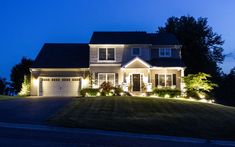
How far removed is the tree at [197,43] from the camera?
57.5 meters

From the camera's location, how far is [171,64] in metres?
42.2

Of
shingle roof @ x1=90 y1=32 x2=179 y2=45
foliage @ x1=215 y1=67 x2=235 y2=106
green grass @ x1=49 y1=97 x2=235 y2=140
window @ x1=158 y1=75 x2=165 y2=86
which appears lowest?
green grass @ x1=49 y1=97 x2=235 y2=140

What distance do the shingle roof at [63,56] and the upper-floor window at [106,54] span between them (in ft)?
6.37

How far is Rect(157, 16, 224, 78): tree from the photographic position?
189ft

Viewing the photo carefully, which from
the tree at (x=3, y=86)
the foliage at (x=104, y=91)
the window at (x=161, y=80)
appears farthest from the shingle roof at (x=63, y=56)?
the tree at (x=3, y=86)

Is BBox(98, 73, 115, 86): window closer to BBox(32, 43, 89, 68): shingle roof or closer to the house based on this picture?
the house

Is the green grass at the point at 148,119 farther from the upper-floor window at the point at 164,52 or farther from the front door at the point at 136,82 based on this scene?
the upper-floor window at the point at 164,52

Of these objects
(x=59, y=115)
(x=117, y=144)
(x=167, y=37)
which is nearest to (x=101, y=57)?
(x=167, y=37)

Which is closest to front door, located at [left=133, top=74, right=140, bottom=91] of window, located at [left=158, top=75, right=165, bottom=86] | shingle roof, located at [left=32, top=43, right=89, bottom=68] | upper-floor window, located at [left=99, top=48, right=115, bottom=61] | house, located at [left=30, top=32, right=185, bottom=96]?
house, located at [left=30, top=32, right=185, bottom=96]

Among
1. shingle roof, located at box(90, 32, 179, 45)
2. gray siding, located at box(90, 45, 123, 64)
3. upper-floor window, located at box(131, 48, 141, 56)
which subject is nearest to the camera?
gray siding, located at box(90, 45, 123, 64)

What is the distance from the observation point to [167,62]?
1683 inches

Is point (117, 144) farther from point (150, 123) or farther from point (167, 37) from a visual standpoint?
point (167, 37)

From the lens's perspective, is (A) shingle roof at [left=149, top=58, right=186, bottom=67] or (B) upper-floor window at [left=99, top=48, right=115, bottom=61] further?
(B) upper-floor window at [left=99, top=48, right=115, bottom=61]

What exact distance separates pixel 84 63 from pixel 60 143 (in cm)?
3059
